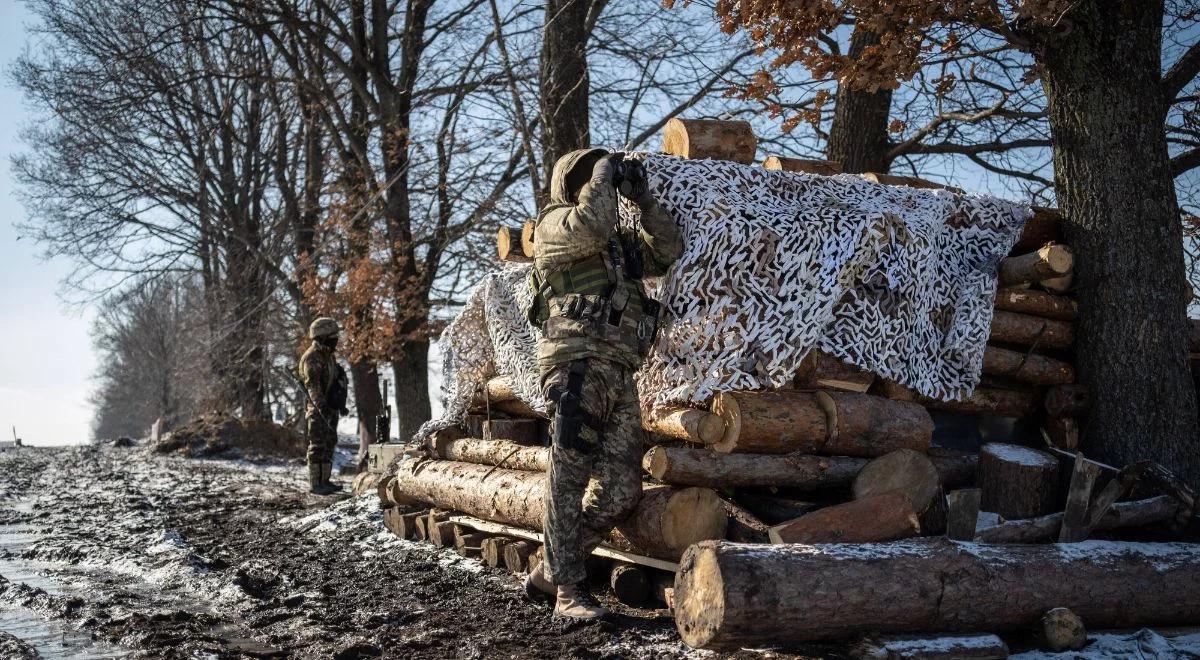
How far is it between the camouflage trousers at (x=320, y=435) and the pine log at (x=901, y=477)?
8.27 meters

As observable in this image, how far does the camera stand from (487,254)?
54.0 ft

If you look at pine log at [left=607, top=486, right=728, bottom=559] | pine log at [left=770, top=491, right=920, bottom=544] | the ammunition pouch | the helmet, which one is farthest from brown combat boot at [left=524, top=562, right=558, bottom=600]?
the helmet

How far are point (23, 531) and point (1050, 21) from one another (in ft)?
33.3

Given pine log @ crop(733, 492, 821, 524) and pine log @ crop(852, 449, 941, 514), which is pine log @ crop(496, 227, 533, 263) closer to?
pine log @ crop(733, 492, 821, 524)

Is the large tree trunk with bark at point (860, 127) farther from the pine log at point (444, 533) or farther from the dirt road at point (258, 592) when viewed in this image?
the dirt road at point (258, 592)

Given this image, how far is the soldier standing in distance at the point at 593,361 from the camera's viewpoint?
5680mm

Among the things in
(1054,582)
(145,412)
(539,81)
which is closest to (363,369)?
(539,81)

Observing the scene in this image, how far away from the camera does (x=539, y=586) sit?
600 centimetres

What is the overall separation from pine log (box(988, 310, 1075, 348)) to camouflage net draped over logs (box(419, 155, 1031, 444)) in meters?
0.29

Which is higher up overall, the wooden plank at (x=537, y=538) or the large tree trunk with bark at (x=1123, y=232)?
the large tree trunk with bark at (x=1123, y=232)

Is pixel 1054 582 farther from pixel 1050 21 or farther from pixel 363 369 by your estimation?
pixel 363 369

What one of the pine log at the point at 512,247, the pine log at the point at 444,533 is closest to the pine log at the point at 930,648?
the pine log at the point at 444,533

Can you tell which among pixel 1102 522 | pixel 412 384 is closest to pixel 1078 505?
pixel 1102 522

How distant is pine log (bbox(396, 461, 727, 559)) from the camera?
557cm
